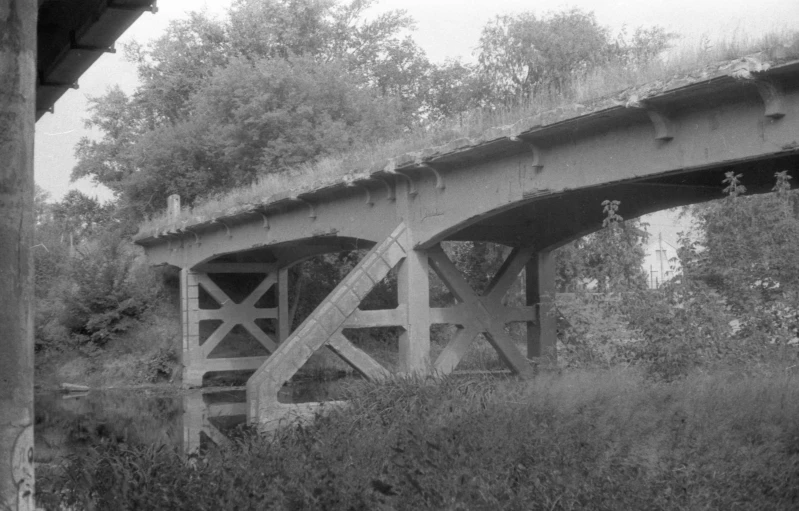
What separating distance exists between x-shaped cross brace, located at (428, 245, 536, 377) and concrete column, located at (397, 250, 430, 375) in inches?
10.9

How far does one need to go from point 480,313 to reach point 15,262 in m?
10.8

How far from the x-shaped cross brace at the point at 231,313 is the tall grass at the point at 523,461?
19.2 meters

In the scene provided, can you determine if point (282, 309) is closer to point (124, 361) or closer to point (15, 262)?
point (124, 361)

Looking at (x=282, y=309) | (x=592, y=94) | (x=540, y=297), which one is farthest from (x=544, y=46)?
(x=592, y=94)

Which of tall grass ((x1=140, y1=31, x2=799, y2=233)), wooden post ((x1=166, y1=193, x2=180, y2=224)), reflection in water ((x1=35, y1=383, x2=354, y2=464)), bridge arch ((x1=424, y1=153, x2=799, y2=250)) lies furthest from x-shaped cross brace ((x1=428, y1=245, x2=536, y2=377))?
wooden post ((x1=166, y1=193, x2=180, y2=224))

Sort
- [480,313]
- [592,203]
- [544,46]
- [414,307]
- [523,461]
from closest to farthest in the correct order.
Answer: [523,461], [414,307], [592,203], [480,313], [544,46]

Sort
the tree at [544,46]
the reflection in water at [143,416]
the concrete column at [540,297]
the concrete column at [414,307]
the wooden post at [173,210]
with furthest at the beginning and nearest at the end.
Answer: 1. the tree at [544,46]
2. the wooden post at [173,210]
3. the concrete column at [540,297]
4. the reflection in water at [143,416]
5. the concrete column at [414,307]

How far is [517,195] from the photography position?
12211 millimetres

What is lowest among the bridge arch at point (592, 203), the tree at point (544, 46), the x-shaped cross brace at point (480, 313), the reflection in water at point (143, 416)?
the reflection in water at point (143, 416)

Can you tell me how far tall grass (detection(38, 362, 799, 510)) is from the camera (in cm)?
563

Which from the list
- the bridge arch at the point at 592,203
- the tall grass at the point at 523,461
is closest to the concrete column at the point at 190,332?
the bridge arch at the point at 592,203

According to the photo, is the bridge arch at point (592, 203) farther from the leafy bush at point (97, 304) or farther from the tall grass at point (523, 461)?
the leafy bush at point (97, 304)

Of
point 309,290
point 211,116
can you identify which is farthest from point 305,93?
point 309,290

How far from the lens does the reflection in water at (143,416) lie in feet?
51.1
